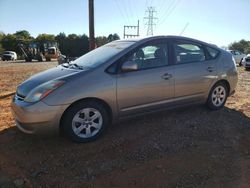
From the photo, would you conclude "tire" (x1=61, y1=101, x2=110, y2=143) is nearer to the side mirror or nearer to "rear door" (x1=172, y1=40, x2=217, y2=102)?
the side mirror

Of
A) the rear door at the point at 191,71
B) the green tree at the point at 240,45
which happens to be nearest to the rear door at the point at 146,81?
the rear door at the point at 191,71

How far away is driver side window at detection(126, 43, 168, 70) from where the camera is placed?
4820 mm

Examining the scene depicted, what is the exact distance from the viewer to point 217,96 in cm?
593

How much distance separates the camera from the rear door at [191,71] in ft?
17.1

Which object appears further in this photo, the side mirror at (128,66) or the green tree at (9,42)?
the green tree at (9,42)

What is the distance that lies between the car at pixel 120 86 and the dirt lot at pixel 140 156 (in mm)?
318

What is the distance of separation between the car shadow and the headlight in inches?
24.7

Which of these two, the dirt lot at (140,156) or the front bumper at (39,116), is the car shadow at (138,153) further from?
the front bumper at (39,116)

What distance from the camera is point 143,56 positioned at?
16.1ft

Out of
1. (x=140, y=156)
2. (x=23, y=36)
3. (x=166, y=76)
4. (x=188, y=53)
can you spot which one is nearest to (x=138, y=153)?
(x=140, y=156)

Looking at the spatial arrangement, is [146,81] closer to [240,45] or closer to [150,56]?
[150,56]

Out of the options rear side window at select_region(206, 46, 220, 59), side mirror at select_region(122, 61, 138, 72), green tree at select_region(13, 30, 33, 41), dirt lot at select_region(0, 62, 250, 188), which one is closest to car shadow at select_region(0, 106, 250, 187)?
dirt lot at select_region(0, 62, 250, 188)

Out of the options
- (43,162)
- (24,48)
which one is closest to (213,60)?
Result: (43,162)

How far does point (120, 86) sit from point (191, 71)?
163 cm
